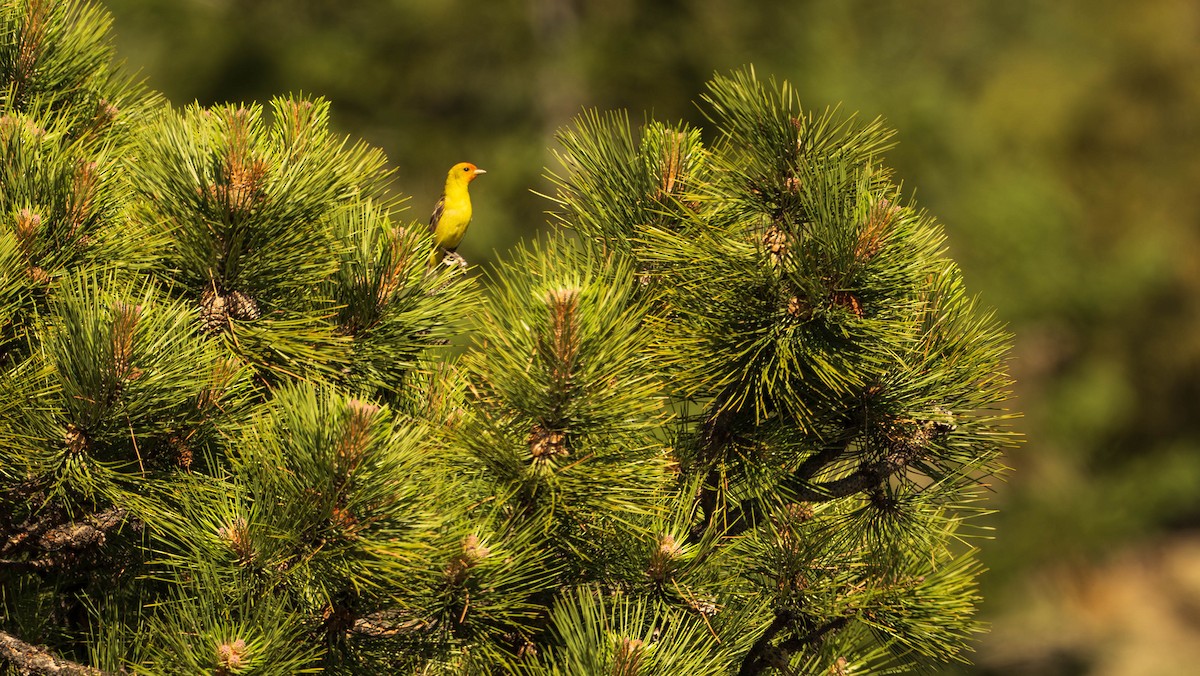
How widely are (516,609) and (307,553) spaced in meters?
0.42

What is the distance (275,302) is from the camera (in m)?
2.24

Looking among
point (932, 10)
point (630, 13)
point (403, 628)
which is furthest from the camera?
point (932, 10)

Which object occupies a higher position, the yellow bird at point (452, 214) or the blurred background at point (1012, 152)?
the blurred background at point (1012, 152)

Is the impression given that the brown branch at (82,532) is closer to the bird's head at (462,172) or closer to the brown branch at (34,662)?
the brown branch at (34,662)

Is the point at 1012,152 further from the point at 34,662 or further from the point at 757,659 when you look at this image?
the point at 34,662

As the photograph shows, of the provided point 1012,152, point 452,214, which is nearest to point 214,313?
point 452,214

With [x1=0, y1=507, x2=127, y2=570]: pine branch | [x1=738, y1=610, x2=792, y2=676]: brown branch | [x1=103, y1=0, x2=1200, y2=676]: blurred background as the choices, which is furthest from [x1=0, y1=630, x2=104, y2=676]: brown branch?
[x1=103, y1=0, x2=1200, y2=676]: blurred background

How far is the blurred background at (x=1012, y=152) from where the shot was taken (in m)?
13.6

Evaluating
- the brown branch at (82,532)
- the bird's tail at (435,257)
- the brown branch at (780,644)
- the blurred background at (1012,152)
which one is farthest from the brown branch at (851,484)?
the blurred background at (1012,152)

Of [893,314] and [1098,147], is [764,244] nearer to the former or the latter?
[893,314]

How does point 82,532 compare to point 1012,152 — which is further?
point 1012,152

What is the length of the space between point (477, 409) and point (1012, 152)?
21.1 meters

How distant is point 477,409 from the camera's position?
6.82 ft

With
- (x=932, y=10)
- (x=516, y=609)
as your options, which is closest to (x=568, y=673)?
(x=516, y=609)
